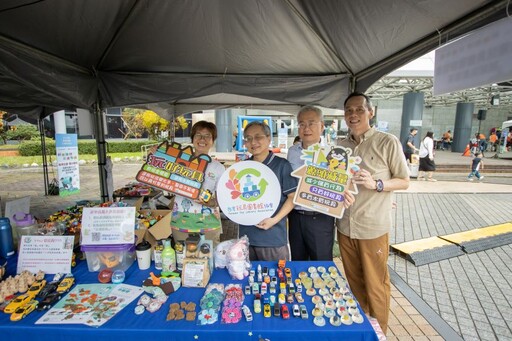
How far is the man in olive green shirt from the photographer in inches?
73.5

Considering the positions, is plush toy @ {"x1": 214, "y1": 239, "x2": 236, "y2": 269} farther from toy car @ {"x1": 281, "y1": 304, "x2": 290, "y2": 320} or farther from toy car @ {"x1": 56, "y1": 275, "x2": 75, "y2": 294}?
toy car @ {"x1": 56, "y1": 275, "x2": 75, "y2": 294}

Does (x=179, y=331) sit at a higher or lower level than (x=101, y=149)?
lower

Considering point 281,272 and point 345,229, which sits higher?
point 345,229

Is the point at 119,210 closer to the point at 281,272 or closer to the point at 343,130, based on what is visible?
the point at 281,272

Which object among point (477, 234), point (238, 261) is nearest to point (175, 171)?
point (238, 261)

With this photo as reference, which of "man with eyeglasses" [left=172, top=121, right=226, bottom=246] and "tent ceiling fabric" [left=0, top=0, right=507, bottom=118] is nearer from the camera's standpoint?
"tent ceiling fabric" [left=0, top=0, right=507, bottom=118]

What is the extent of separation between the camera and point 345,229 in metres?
1.99

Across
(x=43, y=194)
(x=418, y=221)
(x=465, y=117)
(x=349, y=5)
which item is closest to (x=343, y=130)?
(x=465, y=117)

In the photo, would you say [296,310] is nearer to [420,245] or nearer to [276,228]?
[276,228]

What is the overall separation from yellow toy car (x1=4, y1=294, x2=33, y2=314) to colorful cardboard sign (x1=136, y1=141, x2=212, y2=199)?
2.82 feet

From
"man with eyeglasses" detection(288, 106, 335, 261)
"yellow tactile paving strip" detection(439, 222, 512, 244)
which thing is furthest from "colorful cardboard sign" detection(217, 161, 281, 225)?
"yellow tactile paving strip" detection(439, 222, 512, 244)

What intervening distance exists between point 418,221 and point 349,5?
4936mm

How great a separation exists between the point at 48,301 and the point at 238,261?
3.20ft

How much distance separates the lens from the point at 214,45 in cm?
258
